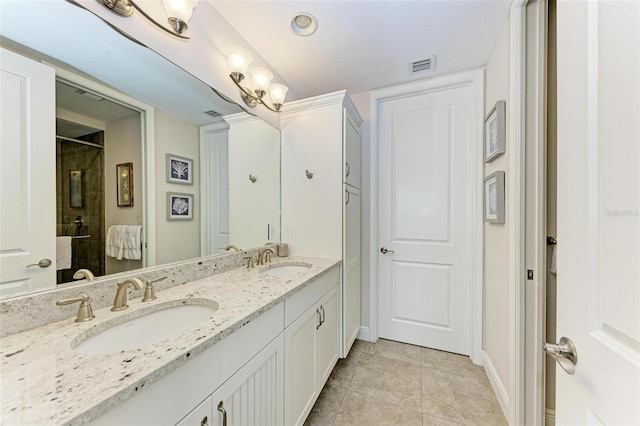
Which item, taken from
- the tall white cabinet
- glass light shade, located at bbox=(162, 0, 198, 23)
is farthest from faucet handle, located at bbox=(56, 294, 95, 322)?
the tall white cabinet

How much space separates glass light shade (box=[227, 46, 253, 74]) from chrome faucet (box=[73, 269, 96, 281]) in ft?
4.40

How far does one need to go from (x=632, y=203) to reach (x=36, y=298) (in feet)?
4.84

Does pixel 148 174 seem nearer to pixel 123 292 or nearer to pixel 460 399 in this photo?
pixel 123 292

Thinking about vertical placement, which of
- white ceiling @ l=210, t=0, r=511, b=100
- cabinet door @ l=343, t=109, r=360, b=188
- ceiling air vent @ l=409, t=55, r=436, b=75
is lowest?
cabinet door @ l=343, t=109, r=360, b=188

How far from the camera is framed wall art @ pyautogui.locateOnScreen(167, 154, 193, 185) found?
4.13ft

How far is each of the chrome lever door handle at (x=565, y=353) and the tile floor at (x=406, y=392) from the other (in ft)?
4.05

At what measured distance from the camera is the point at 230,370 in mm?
821

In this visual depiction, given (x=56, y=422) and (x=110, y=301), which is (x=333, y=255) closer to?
(x=110, y=301)

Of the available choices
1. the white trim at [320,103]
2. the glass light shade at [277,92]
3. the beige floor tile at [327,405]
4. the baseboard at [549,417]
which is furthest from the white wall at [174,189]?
the baseboard at [549,417]

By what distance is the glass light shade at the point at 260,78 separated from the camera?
→ 1.73 meters

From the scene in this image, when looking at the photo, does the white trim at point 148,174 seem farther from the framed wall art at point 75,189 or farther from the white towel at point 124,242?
the framed wall art at point 75,189

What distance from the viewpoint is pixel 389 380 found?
70.3 inches

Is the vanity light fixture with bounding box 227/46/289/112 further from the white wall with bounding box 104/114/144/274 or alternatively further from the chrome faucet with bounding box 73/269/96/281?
the chrome faucet with bounding box 73/269/96/281

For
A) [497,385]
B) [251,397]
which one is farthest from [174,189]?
[497,385]
